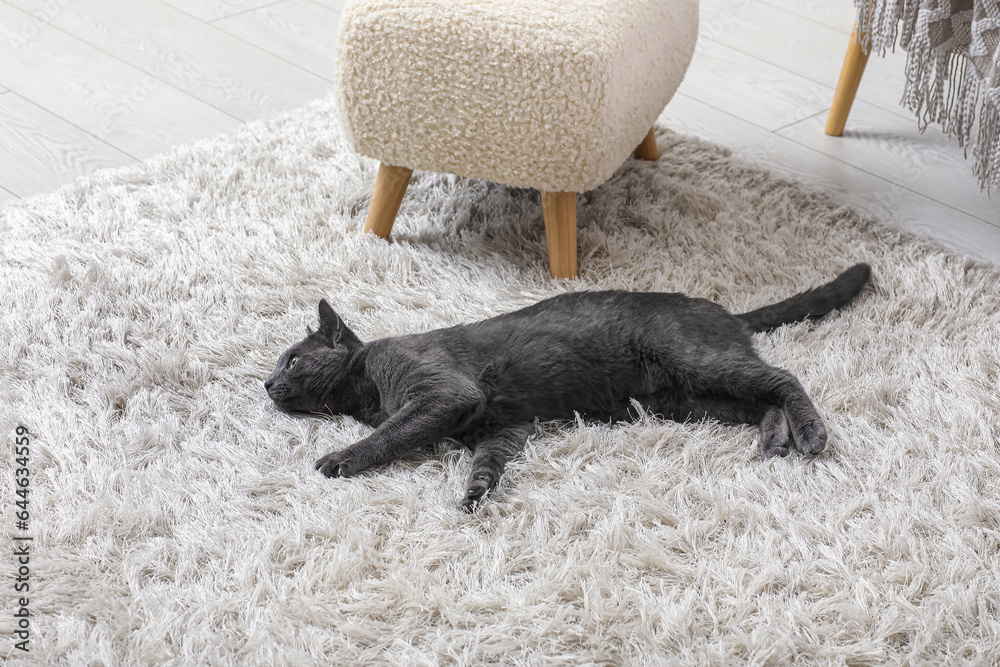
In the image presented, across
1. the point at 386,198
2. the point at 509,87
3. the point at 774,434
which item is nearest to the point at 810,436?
the point at 774,434

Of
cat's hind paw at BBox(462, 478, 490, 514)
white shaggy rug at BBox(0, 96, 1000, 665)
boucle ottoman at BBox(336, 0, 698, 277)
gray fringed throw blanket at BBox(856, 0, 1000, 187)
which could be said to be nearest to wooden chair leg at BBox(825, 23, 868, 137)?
gray fringed throw blanket at BBox(856, 0, 1000, 187)

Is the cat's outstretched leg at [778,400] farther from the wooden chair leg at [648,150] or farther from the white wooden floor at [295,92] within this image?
the wooden chair leg at [648,150]

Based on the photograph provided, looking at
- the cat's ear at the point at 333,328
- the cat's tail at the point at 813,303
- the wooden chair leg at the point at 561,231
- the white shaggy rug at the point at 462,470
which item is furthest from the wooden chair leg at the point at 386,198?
the cat's tail at the point at 813,303

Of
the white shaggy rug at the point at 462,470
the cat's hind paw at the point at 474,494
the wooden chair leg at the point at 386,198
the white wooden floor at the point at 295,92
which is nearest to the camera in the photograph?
the white shaggy rug at the point at 462,470

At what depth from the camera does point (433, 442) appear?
3.90 feet

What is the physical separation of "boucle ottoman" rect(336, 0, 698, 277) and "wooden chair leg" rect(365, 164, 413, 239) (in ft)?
0.21

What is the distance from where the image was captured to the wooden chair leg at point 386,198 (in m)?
1.64

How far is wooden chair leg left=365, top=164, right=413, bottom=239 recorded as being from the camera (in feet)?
5.40

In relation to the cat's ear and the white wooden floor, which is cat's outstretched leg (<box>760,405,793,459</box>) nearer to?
the cat's ear

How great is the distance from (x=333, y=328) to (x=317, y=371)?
71 millimetres

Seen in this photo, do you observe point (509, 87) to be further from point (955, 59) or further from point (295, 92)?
point (295, 92)

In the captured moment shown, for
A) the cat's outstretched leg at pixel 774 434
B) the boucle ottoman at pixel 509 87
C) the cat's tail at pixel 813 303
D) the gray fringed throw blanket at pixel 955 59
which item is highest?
the gray fringed throw blanket at pixel 955 59

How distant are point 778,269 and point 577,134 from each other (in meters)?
0.45

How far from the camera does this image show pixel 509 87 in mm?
1428
